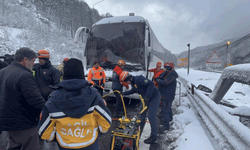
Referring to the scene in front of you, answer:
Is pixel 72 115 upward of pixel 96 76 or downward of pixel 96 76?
downward

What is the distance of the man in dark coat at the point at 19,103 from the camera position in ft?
7.38

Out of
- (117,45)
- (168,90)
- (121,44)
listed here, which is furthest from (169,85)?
(117,45)

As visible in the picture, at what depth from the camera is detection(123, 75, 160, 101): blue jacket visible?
12.7 feet

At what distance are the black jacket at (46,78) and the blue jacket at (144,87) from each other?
75.4 inches

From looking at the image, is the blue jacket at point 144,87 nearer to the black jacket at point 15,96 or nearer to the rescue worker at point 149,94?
the rescue worker at point 149,94

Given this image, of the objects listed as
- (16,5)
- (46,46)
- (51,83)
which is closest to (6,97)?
(51,83)

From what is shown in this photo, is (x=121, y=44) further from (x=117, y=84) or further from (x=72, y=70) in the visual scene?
(x=72, y=70)

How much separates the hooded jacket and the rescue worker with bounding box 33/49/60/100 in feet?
6.75

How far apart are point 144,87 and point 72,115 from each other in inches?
106

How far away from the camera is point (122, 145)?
2.76 meters

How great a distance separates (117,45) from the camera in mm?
6930

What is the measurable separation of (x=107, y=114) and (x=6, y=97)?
1545 millimetres

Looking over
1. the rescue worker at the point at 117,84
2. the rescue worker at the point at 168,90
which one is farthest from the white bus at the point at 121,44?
the rescue worker at the point at 168,90

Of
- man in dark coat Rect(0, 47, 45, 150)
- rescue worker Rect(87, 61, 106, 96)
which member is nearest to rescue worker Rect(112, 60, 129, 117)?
rescue worker Rect(87, 61, 106, 96)
